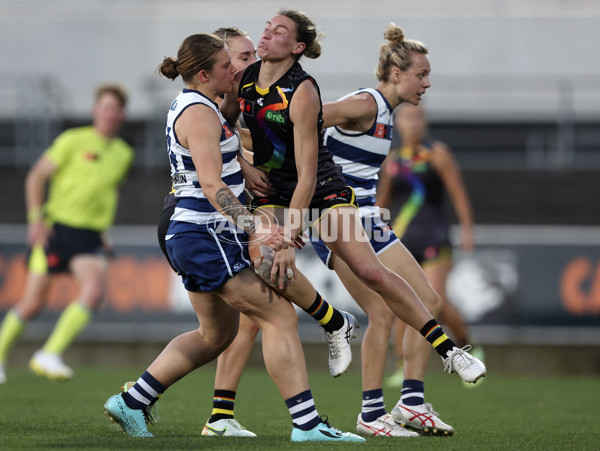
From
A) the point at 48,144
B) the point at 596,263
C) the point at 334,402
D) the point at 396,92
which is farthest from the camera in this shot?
the point at 48,144

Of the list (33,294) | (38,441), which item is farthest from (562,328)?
(38,441)

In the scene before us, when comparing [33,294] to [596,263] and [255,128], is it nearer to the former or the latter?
[255,128]

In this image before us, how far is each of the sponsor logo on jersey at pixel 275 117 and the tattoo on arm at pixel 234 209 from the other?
56 centimetres

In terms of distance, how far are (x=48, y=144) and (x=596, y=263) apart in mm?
8211

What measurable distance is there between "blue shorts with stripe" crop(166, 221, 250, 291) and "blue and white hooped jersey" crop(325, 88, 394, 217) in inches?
49.9

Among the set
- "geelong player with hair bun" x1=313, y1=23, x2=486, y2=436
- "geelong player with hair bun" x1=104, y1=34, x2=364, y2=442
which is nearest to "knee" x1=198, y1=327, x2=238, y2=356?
"geelong player with hair bun" x1=104, y1=34, x2=364, y2=442

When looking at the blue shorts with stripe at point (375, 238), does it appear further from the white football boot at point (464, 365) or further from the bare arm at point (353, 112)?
the white football boot at point (464, 365)

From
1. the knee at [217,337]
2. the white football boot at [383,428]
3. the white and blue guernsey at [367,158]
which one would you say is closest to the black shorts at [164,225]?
the knee at [217,337]

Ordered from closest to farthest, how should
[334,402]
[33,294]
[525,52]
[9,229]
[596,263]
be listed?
[334,402] < [33,294] < [596,263] < [9,229] < [525,52]

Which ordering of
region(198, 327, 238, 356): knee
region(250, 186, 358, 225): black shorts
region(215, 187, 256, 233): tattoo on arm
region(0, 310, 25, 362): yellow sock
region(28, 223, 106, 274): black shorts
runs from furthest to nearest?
region(0, 310, 25, 362): yellow sock < region(28, 223, 106, 274): black shorts < region(250, 186, 358, 225): black shorts < region(198, 327, 238, 356): knee < region(215, 187, 256, 233): tattoo on arm

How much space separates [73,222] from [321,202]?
15.2 feet

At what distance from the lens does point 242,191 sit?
5.49 metres

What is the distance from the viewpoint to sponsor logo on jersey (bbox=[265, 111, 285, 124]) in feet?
17.7

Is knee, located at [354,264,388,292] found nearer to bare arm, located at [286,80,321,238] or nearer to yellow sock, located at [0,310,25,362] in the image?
bare arm, located at [286,80,321,238]
